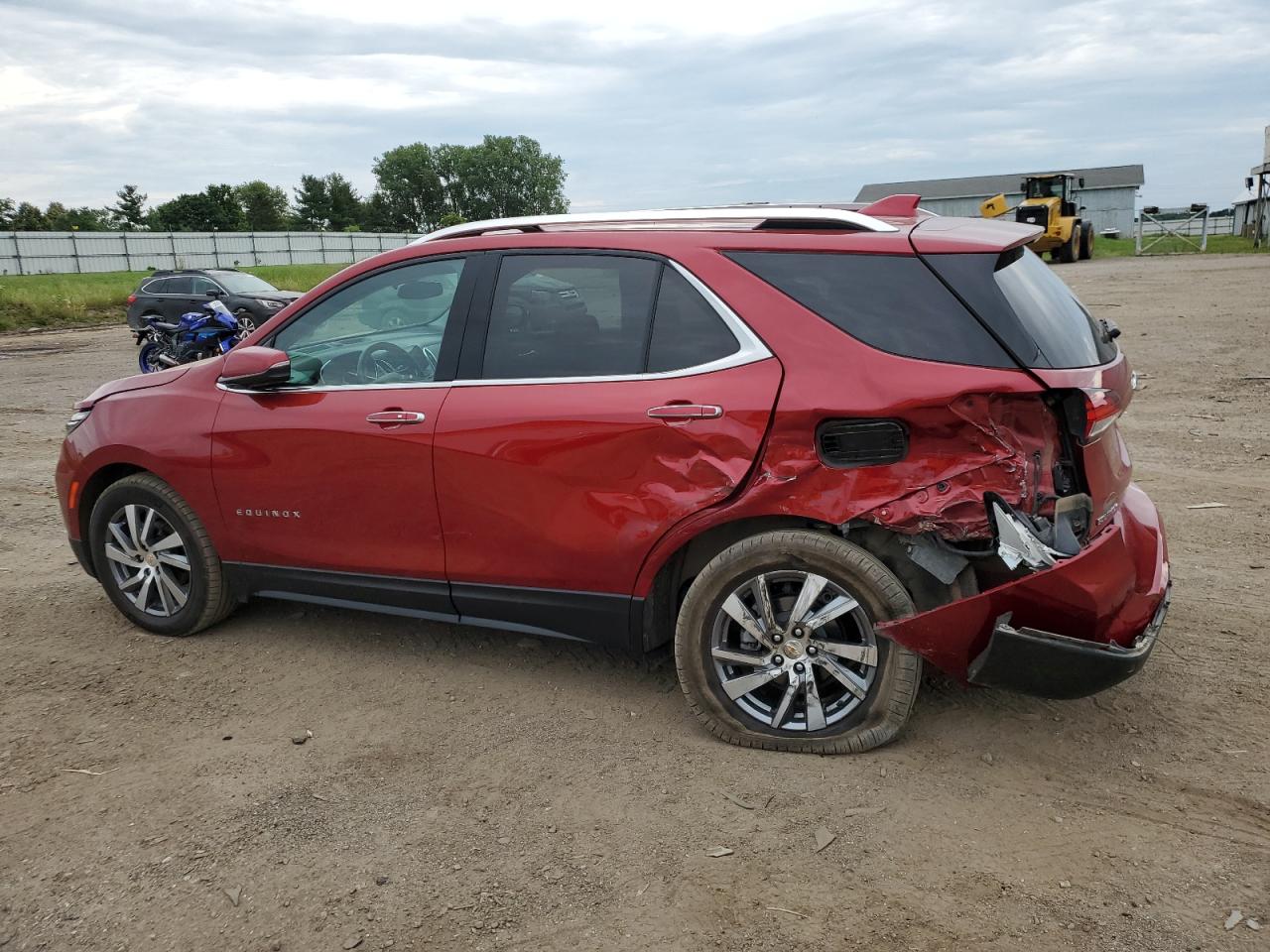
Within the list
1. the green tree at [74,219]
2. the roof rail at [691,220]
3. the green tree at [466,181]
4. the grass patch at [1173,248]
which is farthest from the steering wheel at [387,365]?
the green tree at [466,181]

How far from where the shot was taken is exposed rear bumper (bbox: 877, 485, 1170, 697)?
3.09 metres

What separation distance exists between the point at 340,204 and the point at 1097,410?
382 feet

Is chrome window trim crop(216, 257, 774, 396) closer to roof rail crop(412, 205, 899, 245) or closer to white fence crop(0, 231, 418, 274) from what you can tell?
roof rail crop(412, 205, 899, 245)

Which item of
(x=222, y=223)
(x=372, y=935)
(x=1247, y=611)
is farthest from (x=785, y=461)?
(x=222, y=223)

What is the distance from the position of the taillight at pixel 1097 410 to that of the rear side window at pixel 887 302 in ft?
0.95

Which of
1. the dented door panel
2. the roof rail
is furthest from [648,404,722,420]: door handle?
the roof rail

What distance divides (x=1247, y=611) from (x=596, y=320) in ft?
10.6

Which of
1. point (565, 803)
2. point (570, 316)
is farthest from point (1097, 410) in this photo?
point (565, 803)

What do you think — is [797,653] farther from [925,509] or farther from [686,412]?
[686,412]

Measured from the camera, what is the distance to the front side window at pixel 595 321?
11.8 feet

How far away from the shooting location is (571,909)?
2.78m

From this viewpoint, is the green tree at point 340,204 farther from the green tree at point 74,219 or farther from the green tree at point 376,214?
the green tree at point 74,219

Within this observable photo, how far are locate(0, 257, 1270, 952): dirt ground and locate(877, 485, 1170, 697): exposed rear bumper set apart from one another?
0.41 metres

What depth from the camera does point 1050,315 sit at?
3396 mm
